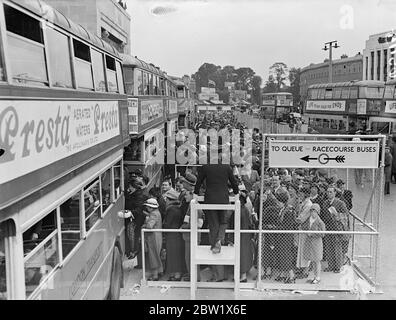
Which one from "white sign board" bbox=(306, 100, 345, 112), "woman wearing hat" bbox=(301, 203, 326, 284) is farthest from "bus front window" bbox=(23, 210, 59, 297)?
"white sign board" bbox=(306, 100, 345, 112)

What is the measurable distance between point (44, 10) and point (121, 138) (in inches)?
144

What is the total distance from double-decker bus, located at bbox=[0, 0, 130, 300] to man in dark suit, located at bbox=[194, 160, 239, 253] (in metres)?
1.31

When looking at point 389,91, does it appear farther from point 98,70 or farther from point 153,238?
point 98,70

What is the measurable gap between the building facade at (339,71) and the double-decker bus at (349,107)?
361 inches

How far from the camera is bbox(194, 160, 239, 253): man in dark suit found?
639 centimetres

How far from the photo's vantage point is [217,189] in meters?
6.42

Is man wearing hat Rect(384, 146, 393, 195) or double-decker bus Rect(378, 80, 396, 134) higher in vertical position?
double-decker bus Rect(378, 80, 396, 134)

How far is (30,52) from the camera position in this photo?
11.7 ft

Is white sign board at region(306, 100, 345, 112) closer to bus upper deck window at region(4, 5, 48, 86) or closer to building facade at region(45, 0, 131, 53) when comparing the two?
building facade at region(45, 0, 131, 53)

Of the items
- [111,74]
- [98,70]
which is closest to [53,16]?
[98,70]

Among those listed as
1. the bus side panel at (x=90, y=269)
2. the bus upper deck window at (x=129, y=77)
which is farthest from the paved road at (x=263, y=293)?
the bus upper deck window at (x=129, y=77)

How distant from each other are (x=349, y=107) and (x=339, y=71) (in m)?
23.8
